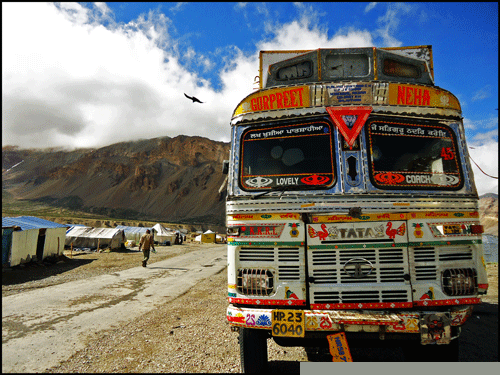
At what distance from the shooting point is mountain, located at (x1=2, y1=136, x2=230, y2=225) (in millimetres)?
93125

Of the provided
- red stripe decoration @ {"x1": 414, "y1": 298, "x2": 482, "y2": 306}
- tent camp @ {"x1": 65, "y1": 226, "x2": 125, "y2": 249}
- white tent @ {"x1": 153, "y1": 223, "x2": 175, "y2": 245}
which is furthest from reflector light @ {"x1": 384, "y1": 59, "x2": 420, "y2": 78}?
white tent @ {"x1": 153, "y1": 223, "x2": 175, "y2": 245}

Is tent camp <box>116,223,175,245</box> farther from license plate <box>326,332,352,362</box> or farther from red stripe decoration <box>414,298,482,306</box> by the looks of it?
red stripe decoration <box>414,298,482,306</box>

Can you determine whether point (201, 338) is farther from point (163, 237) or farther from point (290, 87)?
point (163, 237)

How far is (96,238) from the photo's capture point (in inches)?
1129

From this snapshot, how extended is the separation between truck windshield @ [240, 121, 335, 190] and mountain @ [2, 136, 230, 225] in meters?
77.0

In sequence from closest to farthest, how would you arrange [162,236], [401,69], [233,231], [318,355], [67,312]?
[233,231]
[318,355]
[401,69]
[67,312]
[162,236]

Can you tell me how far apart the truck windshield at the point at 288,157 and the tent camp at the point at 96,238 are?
28.6 m

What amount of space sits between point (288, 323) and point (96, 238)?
1186 inches

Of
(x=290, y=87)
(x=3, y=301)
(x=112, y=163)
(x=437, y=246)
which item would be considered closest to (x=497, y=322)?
(x=437, y=246)

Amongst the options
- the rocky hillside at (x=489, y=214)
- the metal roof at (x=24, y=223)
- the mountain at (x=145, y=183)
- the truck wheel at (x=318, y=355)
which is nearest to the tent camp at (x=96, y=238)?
the metal roof at (x=24, y=223)

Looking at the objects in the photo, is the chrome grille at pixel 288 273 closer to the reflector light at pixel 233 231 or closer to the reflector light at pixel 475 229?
the reflector light at pixel 233 231

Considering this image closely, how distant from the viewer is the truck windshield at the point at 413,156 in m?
3.60

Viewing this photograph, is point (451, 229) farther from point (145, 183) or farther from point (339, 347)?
point (145, 183)

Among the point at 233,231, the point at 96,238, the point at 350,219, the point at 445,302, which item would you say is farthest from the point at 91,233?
the point at 445,302
